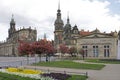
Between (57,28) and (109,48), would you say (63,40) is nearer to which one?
(57,28)

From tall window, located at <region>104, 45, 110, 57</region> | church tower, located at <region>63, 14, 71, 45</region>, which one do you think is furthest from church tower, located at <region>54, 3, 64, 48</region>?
tall window, located at <region>104, 45, 110, 57</region>

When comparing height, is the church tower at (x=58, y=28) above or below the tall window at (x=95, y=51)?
above

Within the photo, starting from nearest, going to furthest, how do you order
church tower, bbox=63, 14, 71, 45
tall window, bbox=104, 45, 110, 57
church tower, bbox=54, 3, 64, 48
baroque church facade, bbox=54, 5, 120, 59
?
baroque church facade, bbox=54, 5, 120, 59 < tall window, bbox=104, 45, 110, 57 < church tower, bbox=54, 3, 64, 48 < church tower, bbox=63, 14, 71, 45

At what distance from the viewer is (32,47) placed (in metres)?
60.3

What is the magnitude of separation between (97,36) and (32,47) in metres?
61.2

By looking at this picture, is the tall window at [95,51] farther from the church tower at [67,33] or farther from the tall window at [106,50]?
the church tower at [67,33]

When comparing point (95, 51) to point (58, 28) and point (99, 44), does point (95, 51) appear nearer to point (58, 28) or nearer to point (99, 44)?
point (99, 44)

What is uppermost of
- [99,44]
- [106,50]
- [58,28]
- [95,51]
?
[58,28]

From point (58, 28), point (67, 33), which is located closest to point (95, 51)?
point (58, 28)

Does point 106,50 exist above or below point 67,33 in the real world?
below

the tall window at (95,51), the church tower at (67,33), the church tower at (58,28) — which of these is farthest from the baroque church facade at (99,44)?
the church tower at (67,33)

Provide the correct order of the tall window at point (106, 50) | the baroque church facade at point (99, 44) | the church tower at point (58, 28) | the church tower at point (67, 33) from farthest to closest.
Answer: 1. the church tower at point (67, 33)
2. the church tower at point (58, 28)
3. the tall window at point (106, 50)
4. the baroque church facade at point (99, 44)

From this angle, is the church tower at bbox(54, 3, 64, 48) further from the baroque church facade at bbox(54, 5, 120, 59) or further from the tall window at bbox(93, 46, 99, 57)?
the tall window at bbox(93, 46, 99, 57)

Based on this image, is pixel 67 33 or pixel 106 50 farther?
pixel 67 33
